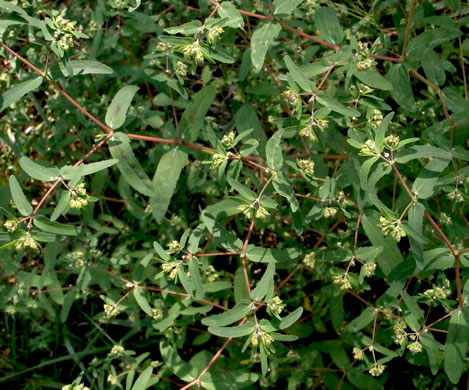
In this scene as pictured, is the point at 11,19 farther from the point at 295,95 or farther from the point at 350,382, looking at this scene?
the point at 350,382

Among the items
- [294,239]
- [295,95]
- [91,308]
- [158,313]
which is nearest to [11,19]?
[295,95]

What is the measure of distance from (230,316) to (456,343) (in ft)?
4.46

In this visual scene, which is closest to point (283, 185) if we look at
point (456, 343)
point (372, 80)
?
point (372, 80)

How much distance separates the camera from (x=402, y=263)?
3.73 m

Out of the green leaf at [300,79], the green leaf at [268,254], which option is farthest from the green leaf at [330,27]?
the green leaf at [268,254]

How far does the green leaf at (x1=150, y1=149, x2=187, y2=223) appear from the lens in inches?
158

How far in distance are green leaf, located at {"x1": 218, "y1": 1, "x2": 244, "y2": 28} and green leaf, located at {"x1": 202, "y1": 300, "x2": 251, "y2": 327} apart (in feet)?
5.18

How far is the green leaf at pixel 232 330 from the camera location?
10.7ft

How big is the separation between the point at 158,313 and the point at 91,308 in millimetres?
1732

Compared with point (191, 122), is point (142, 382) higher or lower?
lower

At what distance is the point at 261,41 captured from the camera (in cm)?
361

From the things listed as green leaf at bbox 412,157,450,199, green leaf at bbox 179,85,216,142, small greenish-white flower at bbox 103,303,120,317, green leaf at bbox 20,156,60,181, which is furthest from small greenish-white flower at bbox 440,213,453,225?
green leaf at bbox 20,156,60,181

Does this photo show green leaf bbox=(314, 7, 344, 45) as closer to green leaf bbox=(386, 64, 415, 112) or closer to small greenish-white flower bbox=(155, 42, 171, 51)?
green leaf bbox=(386, 64, 415, 112)

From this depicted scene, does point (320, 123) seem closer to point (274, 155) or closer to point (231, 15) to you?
point (274, 155)
